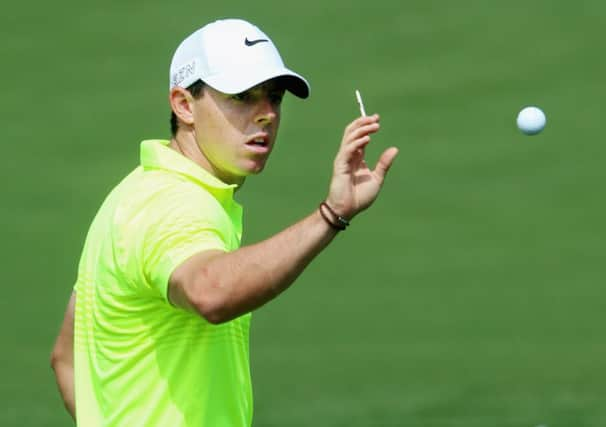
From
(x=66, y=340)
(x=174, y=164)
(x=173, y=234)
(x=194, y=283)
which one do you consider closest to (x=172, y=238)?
(x=173, y=234)

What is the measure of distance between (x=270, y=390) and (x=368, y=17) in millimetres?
2435

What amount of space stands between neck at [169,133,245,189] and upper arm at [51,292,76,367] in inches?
24.1

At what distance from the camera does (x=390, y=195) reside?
7637 millimetres

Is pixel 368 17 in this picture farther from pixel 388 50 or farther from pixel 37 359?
pixel 37 359

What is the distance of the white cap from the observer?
3.52m

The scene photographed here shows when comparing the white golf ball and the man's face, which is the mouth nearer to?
the man's face

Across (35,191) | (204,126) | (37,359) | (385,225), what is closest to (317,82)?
(385,225)

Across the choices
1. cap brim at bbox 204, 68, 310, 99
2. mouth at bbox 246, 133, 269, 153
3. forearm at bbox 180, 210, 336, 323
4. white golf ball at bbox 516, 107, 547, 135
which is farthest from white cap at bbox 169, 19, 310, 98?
white golf ball at bbox 516, 107, 547, 135

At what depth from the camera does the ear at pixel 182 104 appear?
12.0ft

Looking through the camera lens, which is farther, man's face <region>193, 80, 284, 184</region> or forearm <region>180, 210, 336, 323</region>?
man's face <region>193, 80, 284, 184</region>

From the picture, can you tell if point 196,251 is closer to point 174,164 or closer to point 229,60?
point 174,164

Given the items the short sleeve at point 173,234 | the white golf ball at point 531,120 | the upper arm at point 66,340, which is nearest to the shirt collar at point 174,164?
the short sleeve at point 173,234

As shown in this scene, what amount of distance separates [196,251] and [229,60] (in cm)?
76

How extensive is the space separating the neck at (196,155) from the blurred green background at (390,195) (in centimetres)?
344
